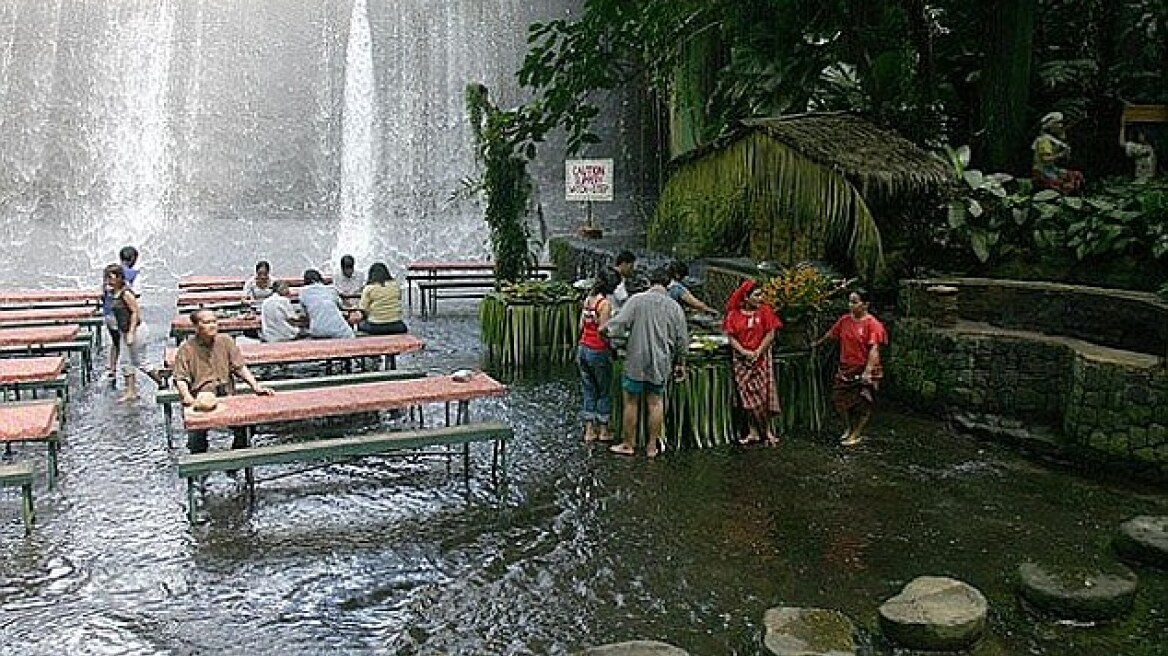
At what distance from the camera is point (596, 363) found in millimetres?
8852

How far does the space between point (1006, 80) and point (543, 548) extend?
9.02 meters

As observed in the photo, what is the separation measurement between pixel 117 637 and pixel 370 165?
17932mm

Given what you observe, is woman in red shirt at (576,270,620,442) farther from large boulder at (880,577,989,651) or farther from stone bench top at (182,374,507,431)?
large boulder at (880,577,989,651)

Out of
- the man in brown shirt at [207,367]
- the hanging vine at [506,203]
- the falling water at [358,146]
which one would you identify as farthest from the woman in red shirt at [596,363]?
the falling water at [358,146]

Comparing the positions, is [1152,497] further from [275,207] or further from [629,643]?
[275,207]

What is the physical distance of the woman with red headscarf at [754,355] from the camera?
870 cm

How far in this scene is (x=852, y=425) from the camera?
9.19m

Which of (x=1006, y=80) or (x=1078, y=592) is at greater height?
(x=1006, y=80)

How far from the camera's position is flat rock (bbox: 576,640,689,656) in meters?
4.86

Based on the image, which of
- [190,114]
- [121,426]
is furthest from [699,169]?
[190,114]

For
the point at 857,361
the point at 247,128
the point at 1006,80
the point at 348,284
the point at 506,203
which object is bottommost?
the point at 857,361

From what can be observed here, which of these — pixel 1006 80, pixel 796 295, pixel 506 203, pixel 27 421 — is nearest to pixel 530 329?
pixel 506 203

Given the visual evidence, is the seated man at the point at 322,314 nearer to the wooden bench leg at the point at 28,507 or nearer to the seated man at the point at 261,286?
the seated man at the point at 261,286

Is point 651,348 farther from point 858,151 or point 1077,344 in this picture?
point 1077,344
